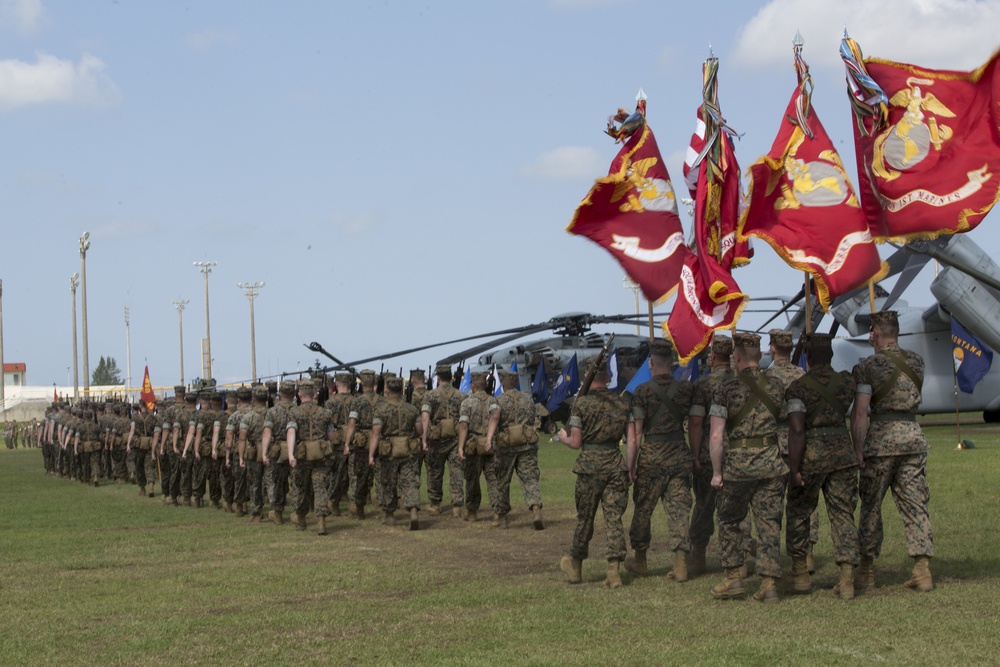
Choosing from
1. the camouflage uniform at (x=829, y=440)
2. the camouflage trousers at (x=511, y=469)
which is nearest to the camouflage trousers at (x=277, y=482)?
the camouflage trousers at (x=511, y=469)

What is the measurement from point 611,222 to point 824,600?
21.2 ft

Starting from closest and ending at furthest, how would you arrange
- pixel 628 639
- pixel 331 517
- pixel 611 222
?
pixel 628 639 < pixel 611 222 < pixel 331 517


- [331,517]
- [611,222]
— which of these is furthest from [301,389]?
[611,222]

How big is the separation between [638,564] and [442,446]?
6641mm

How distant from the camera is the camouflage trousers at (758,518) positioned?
8.91 m

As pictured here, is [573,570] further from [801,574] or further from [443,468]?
[443,468]

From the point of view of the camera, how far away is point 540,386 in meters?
35.8

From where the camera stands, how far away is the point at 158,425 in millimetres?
22000

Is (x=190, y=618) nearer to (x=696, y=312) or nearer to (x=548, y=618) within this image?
(x=548, y=618)

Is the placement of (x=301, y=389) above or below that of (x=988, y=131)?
below

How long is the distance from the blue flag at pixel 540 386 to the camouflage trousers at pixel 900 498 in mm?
26216

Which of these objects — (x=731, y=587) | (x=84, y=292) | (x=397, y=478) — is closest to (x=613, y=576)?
(x=731, y=587)

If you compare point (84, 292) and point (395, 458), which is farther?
point (84, 292)

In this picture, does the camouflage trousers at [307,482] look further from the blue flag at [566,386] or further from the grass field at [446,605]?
the blue flag at [566,386]
